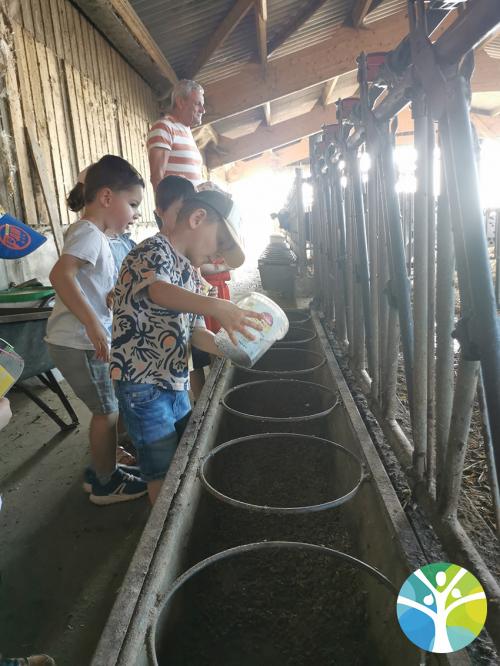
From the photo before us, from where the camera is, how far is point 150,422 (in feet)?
5.61

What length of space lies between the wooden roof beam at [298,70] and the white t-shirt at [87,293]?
6339mm

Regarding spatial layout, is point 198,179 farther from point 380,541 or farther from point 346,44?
point 346,44

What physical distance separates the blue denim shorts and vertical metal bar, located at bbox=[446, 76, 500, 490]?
1.08 m

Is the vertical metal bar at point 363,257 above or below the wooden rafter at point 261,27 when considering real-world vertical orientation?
below

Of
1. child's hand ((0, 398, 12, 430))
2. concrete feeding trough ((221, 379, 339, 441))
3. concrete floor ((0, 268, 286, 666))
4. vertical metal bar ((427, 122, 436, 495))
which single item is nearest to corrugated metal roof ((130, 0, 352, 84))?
concrete feeding trough ((221, 379, 339, 441))

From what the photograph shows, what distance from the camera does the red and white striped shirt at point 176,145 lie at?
2906 millimetres

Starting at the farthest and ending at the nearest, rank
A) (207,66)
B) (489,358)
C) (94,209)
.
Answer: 1. (207,66)
2. (94,209)
3. (489,358)

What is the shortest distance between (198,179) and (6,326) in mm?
1560

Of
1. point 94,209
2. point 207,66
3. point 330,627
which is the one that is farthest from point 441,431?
point 207,66

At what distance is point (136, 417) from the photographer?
1.69 meters

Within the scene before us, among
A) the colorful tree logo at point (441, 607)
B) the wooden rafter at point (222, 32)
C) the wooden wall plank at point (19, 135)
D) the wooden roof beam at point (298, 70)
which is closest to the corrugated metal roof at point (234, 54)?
the wooden roof beam at point (298, 70)

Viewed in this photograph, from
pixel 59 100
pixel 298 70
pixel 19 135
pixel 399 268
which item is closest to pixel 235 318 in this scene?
pixel 399 268

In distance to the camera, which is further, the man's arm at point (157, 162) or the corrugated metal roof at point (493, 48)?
the corrugated metal roof at point (493, 48)

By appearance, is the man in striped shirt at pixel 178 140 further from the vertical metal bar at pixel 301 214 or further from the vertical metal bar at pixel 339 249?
the vertical metal bar at pixel 301 214
